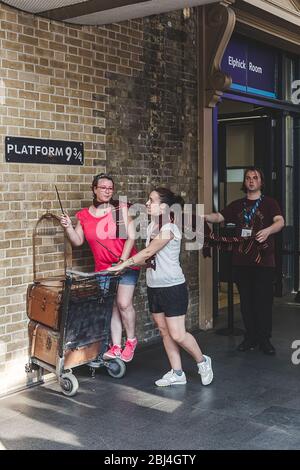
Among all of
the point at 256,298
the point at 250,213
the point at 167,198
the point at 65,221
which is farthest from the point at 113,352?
the point at 250,213

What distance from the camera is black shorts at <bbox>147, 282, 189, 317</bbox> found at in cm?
546

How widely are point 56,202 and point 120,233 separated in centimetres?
67

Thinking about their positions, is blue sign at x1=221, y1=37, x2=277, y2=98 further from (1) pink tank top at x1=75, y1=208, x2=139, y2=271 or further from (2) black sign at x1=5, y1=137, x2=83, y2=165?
(1) pink tank top at x1=75, y1=208, x2=139, y2=271

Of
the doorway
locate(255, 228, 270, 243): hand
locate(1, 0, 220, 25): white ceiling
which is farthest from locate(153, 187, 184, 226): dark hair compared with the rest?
the doorway

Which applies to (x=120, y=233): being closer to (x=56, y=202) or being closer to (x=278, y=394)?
(x=56, y=202)

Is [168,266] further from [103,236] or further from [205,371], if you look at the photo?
[205,371]

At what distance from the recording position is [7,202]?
5574mm

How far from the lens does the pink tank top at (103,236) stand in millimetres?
5914

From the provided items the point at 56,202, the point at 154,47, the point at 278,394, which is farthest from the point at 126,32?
the point at 278,394

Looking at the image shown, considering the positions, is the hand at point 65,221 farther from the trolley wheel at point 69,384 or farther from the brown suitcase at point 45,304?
the trolley wheel at point 69,384

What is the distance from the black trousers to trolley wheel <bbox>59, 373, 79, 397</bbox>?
224cm

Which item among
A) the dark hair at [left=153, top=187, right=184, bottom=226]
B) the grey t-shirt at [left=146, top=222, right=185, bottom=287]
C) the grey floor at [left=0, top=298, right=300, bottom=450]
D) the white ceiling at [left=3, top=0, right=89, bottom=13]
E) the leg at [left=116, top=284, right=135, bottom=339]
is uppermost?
the white ceiling at [left=3, top=0, right=89, bottom=13]

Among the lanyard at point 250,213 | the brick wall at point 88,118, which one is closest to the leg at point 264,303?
the lanyard at point 250,213
